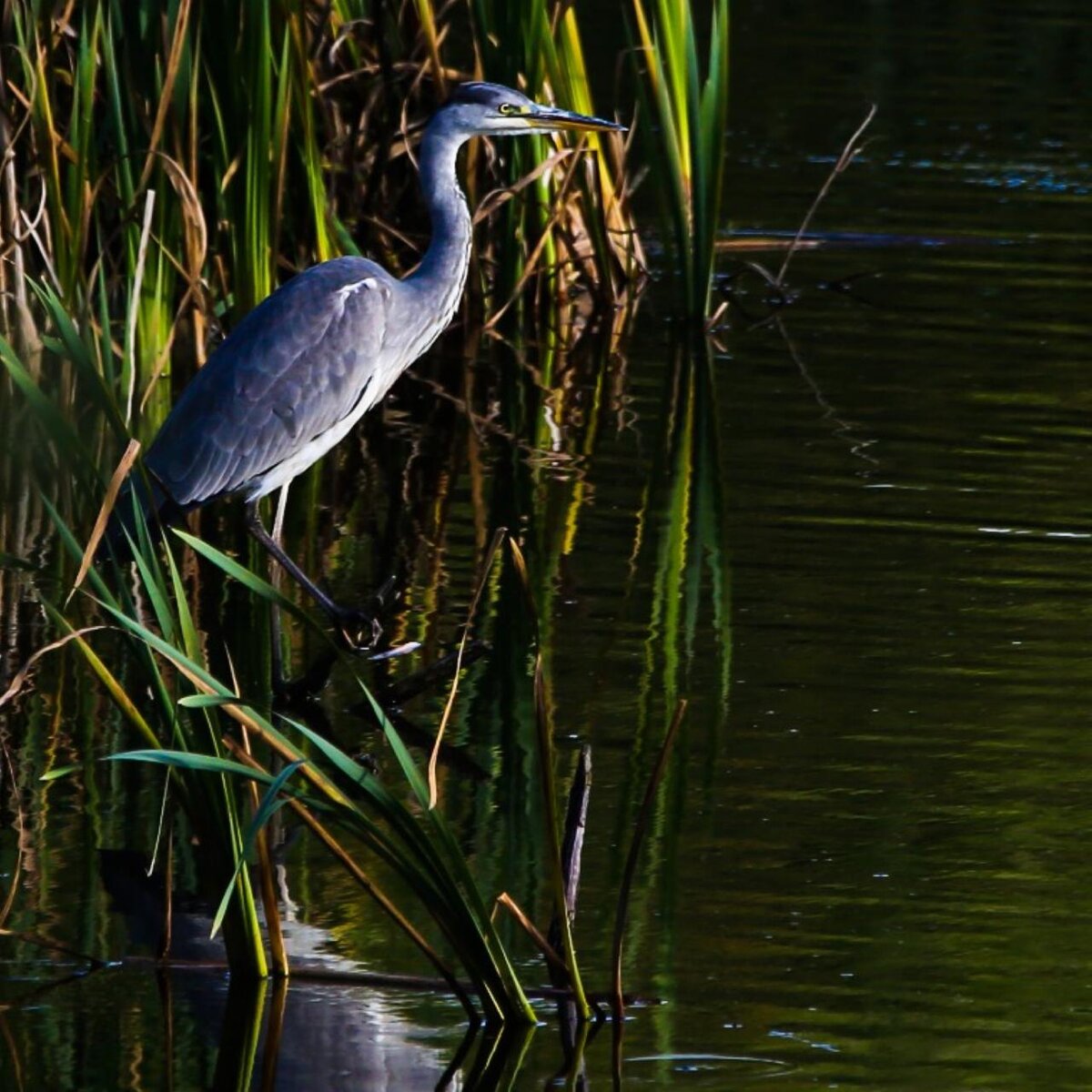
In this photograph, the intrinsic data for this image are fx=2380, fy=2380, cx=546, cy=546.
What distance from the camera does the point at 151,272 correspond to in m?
8.06

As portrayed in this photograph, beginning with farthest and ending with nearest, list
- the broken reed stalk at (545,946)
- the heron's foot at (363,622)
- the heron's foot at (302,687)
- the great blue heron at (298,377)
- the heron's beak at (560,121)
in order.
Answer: the heron's beak at (560,121) < the great blue heron at (298,377) < the heron's foot at (363,622) < the heron's foot at (302,687) < the broken reed stalk at (545,946)

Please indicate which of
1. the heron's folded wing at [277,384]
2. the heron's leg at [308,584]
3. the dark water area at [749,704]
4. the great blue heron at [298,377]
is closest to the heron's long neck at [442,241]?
the great blue heron at [298,377]

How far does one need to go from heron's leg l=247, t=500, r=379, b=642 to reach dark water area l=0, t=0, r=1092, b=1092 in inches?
7.1

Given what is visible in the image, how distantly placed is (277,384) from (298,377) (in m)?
0.06

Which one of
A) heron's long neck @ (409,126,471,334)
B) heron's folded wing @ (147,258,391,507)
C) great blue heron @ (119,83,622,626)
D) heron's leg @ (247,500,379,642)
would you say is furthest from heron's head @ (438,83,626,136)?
heron's leg @ (247,500,379,642)

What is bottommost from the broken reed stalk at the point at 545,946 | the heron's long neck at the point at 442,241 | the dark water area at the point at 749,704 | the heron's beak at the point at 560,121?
the dark water area at the point at 749,704

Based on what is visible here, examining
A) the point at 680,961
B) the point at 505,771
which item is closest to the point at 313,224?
the point at 505,771

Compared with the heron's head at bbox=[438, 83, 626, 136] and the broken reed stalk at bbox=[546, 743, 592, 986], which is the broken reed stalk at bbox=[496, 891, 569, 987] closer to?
the broken reed stalk at bbox=[546, 743, 592, 986]

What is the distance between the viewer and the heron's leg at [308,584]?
6.17 m

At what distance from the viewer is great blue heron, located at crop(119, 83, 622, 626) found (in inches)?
256

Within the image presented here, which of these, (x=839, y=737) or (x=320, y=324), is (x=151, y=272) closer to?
(x=320, y=324)

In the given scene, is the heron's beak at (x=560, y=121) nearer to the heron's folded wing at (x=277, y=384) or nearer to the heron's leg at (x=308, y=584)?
the heron's folded wing at (x=277, y=384)

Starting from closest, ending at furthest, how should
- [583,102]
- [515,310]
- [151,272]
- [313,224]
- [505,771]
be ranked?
[505,771] < [151,272] < [313,224] < [583,102] < [515,310]

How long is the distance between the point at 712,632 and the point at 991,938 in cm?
214
